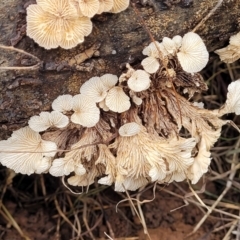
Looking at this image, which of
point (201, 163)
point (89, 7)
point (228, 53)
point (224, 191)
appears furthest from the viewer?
point (224, 191)

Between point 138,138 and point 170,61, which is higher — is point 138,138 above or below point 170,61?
below

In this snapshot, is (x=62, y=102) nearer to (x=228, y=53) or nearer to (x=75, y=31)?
(x=75, y=31)

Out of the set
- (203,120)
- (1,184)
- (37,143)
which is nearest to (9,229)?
(1,184)

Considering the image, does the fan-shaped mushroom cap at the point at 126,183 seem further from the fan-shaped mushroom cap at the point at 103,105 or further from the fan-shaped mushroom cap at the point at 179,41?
the fan-shaped mushroom cap at the point at 179,41

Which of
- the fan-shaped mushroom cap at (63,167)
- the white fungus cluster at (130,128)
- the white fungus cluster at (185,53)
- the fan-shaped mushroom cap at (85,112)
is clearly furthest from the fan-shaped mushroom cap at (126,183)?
the white fungus cluster at (185,53)

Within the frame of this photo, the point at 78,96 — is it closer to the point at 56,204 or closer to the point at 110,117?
the point at 110,117

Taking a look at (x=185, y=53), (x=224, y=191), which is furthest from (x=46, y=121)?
(x=224, y=191)

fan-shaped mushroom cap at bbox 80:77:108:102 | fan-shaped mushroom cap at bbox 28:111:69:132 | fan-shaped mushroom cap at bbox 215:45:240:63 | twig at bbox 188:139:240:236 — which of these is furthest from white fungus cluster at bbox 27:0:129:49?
twig at bbox 188:139:240:236
